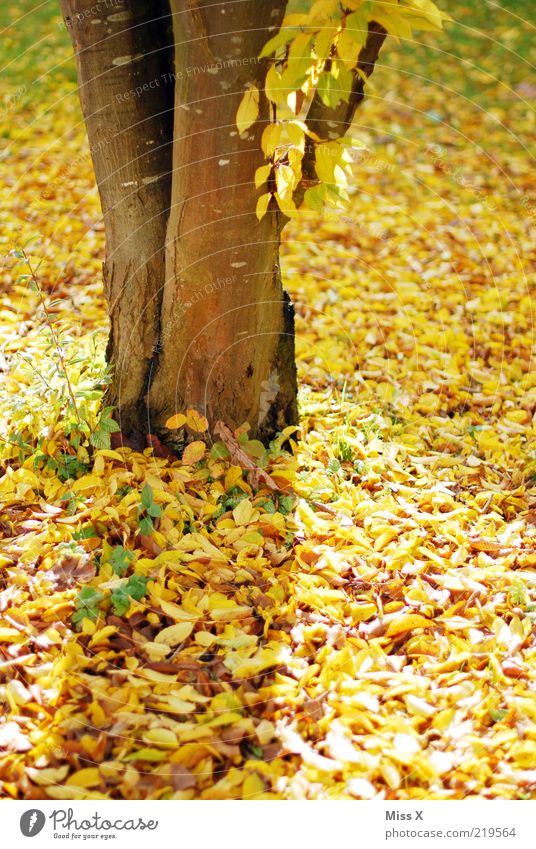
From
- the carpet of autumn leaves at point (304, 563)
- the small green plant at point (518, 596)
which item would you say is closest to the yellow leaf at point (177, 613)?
the carpet of autumn leaves at point (304, 563)

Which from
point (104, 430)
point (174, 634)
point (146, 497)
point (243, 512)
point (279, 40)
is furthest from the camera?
point (104, 430)

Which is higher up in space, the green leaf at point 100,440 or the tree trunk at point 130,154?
the tree trunk at point 130,154

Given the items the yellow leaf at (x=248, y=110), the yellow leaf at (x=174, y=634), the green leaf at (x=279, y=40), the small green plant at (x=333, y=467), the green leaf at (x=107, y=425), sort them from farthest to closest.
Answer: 1. the small green plant at (x=333, y=467)
2. the green leaf at (x=107, y=425)
3. the yellow leaf at (x=248, y=110)
4. the yellow leaf at (x=174, y=634)
5. the green leaf at (x=279, y=40)

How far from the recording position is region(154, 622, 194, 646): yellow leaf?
6.36 feet

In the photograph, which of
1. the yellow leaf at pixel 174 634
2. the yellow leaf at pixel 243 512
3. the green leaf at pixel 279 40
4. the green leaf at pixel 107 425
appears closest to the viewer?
the green leaf at pixel 279 40

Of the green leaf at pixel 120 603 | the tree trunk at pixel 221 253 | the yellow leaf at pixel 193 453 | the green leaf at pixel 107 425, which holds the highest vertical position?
the tree trunk at pixel 221 253

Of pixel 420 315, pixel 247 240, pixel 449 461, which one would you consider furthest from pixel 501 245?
pixel 247 240

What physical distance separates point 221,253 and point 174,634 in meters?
1.15

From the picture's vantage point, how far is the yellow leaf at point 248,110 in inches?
80.4

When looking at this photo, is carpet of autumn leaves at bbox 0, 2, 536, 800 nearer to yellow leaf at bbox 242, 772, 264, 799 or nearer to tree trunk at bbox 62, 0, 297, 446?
yellow leaf at bbox 242, 772, 264, 799

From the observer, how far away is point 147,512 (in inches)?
89.2
